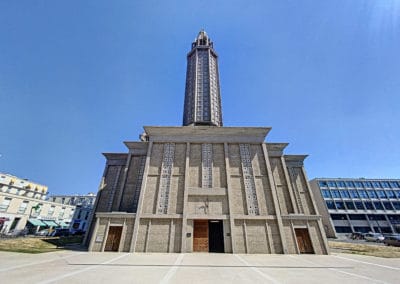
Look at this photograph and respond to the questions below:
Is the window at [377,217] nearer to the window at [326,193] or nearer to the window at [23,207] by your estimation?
the window at [326,193]

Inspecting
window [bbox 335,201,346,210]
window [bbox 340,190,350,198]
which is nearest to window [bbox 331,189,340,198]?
window [bbox 340,190,350,198]

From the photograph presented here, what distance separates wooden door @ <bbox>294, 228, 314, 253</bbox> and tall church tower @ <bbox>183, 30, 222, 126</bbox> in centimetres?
2546

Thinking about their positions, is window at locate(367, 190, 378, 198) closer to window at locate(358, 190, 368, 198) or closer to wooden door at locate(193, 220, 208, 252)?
window at locate(358, 190, 368, 198)

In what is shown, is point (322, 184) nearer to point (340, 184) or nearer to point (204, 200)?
point (340, 184)

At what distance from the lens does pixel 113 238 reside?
16.1 metres

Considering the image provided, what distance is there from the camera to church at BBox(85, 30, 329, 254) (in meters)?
15.8

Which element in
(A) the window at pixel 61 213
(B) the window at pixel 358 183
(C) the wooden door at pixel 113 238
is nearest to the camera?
(C) the wooden door at pixel 113 238

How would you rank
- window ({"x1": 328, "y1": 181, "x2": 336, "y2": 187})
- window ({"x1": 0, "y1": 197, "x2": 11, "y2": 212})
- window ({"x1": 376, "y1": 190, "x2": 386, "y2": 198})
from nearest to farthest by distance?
1. window ({"x1": 0, "y1": 197, "x2": 11, "y2": 212})
2. window ({"x1": 376, "y1": 190, "x2": 386, "y2": 198})
3. window ({"x1": 328, "y1": 181, "x2": 336, "y2": 187})

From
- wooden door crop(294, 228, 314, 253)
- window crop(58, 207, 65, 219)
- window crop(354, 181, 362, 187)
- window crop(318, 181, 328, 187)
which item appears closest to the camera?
wooden door crop(294, 228, 314, 253)

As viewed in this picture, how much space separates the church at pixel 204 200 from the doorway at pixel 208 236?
85mm

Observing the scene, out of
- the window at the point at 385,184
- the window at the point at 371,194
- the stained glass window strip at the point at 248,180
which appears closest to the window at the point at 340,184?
the window at the point at 371,194

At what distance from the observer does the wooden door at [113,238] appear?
15.7 m

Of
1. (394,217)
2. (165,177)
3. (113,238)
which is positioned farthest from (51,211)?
(394,217)

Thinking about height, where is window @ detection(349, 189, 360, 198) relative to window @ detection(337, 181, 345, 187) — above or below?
below
